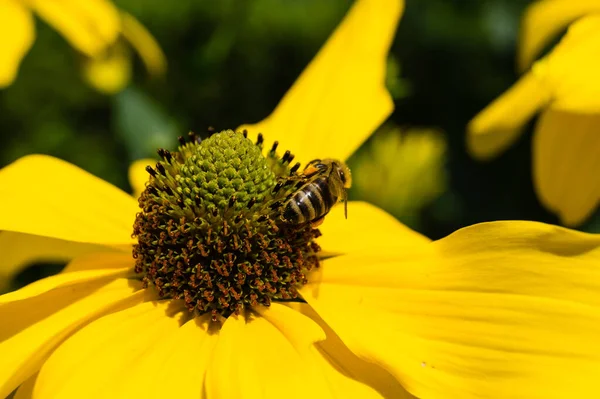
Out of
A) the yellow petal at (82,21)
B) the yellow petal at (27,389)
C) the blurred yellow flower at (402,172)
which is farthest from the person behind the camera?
the blurred yellow flower at (402,172)

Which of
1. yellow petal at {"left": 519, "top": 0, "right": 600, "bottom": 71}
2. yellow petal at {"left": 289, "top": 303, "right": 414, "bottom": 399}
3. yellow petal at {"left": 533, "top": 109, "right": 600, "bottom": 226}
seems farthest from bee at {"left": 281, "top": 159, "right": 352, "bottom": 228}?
yellow petal at {"left": 519, "top": 0, "right": 600, "bottom": 71}

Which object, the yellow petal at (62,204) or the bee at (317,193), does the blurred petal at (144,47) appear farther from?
the bee at (317,193)

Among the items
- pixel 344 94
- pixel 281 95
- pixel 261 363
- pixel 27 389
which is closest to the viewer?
pixel 261 363

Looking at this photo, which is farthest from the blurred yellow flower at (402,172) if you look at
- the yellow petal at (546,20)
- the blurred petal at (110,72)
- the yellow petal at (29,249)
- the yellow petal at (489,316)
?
the yellow petal at (489,316)

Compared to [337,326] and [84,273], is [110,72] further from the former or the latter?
[337,326]

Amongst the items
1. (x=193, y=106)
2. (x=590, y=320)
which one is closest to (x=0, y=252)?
(x=193, y=106)

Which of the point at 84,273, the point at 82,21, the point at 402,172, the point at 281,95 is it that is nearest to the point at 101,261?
the point at 84,273

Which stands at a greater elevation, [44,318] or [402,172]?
[44,318]
